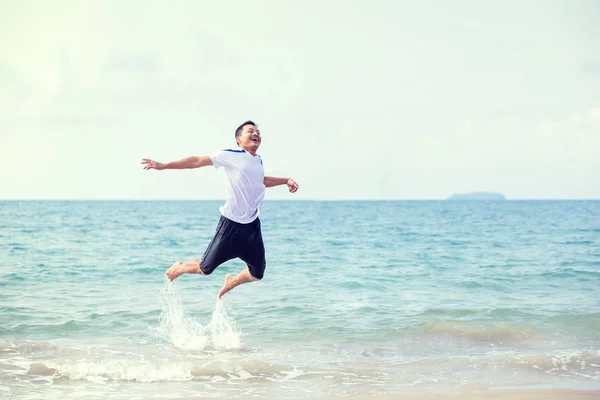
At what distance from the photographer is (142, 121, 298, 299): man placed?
712cm

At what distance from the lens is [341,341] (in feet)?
37.1

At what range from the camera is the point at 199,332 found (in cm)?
1162

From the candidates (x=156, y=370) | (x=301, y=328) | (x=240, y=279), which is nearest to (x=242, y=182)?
(x=240, y=279)

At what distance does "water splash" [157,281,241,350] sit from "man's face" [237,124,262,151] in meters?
3.75

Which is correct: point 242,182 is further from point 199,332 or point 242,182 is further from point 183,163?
point 199,332

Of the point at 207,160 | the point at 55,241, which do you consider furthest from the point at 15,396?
the point at 55,241

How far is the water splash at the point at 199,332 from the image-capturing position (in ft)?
35.7

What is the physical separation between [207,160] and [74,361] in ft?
14.8

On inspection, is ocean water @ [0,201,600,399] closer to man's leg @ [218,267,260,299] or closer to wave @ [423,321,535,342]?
wave @ [423,321,535,342]

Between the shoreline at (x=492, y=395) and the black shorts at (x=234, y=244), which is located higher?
the black shorts at (x=234, y=244)

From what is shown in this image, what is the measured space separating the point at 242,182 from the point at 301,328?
5.58 metres

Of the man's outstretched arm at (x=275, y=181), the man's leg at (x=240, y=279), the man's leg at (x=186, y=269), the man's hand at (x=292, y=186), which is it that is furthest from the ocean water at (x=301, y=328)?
the man's hand at (x=292, y=186)

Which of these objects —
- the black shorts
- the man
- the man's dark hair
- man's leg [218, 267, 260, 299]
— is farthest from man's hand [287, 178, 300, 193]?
man's leg [218, 267, 260, 299]

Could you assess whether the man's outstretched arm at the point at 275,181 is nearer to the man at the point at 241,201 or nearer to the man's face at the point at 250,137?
the man at the point at 241,201
